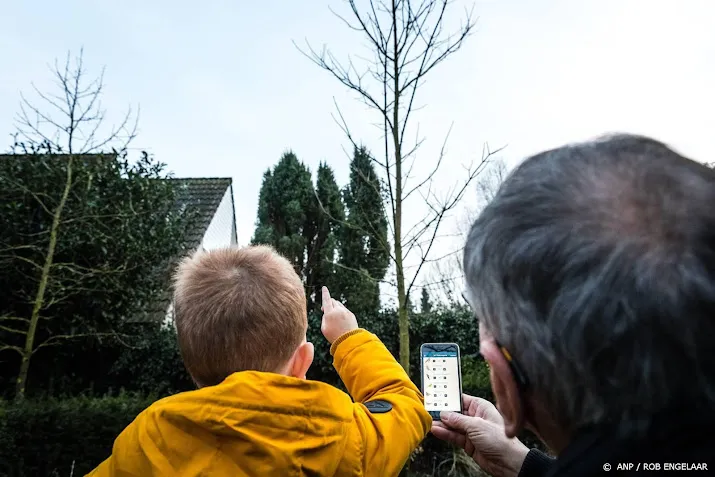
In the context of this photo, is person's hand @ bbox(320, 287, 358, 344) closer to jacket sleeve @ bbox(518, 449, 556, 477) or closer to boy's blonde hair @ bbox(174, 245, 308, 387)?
boy's blonde hair @ bbox(174, 245, 308, 387)

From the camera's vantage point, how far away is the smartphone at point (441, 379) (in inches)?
71.2

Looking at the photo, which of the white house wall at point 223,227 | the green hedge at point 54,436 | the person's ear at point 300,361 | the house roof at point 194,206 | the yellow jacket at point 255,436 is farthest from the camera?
the white house wall at point 223,227

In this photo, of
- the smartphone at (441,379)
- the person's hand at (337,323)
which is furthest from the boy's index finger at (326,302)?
the smartphone at (441,379)

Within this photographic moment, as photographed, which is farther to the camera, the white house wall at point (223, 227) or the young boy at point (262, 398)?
the white house wall at point (223, 227)

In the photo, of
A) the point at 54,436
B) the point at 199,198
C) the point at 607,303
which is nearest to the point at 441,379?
the point at 607,303

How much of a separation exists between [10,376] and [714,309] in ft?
32.7

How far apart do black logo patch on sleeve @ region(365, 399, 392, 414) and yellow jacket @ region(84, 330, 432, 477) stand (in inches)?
1.9

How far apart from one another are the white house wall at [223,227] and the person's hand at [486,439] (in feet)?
35.9

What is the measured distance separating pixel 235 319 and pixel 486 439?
880mm

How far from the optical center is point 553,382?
670mm

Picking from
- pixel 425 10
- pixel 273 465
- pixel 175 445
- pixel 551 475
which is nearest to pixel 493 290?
pixel 551 475

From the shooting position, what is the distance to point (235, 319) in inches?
52.8

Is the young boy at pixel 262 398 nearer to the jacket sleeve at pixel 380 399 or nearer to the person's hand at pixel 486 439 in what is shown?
the jacket sleeve at pixel 380 399

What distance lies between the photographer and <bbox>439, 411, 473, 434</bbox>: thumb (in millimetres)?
1621
